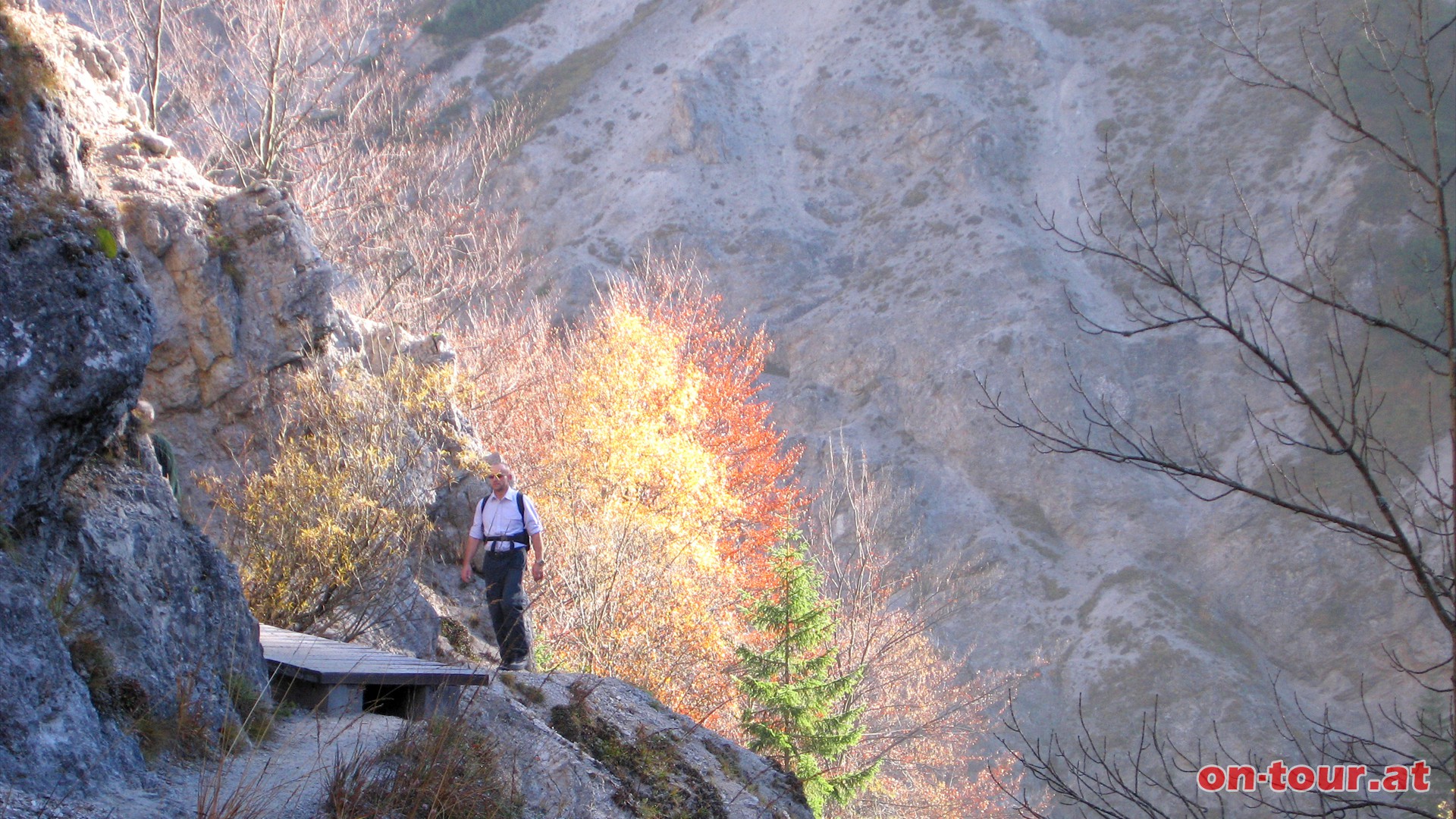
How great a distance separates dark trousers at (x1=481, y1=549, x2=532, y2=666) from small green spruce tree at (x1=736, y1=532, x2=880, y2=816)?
481cm

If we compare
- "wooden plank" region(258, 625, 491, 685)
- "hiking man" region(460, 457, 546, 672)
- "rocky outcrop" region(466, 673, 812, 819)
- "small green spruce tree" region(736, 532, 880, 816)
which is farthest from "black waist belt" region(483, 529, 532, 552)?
"small green spruce tree" region(736, 532, 880, 816)

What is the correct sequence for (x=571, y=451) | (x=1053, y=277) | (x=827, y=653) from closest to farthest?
(x=827, y=653)
(x=571, y=451)
(x=1053, y=277)

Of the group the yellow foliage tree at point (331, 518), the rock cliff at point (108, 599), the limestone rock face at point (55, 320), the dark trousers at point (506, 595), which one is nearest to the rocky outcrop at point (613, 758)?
the rock cliff at point (108, 599)

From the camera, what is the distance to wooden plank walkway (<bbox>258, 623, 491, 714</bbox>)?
5117 millimetres

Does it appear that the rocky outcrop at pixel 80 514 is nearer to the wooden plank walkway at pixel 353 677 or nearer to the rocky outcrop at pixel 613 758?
the wooden plank walkway at pixel 353 677

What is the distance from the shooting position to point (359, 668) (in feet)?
16.8

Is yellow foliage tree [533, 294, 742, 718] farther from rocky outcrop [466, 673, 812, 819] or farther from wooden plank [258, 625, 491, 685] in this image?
wooden plank [258, 625, 491, 685]

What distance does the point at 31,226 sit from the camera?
4.43 metres

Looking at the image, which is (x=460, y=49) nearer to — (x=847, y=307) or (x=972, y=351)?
(x=847, y=307)

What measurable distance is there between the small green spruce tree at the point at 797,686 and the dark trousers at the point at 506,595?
4.81 m

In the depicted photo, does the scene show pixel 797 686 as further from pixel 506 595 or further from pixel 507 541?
pixel 507 541

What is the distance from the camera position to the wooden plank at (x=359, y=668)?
5.08 meters

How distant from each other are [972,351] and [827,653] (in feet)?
82.6

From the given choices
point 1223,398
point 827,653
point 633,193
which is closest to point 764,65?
point 633,193
